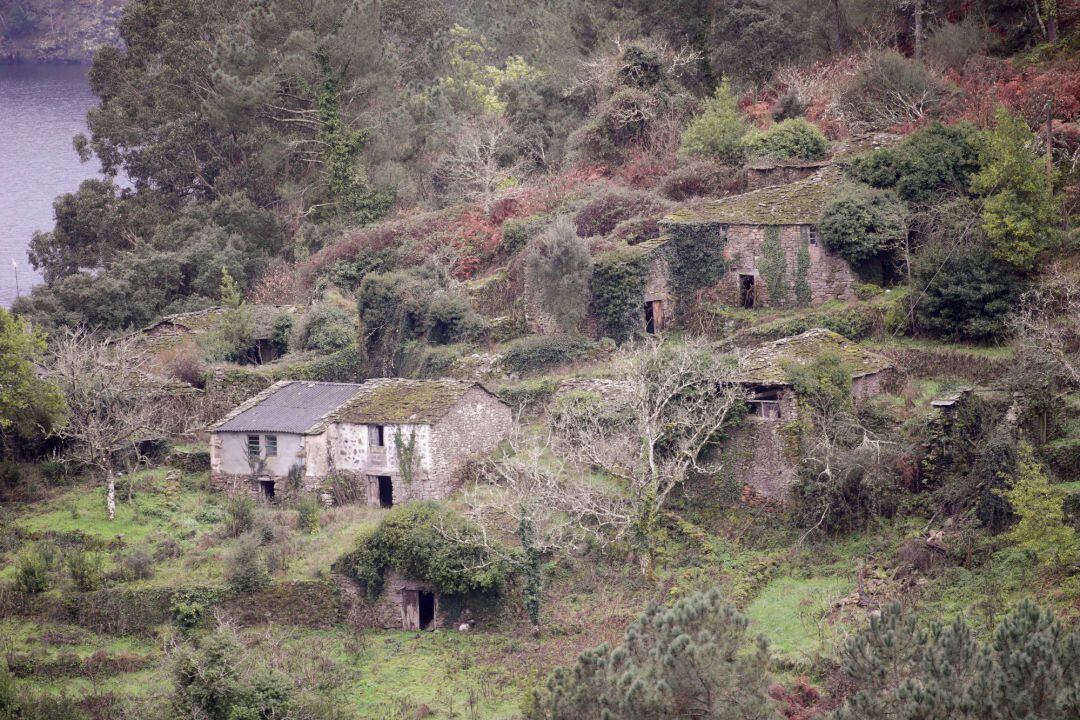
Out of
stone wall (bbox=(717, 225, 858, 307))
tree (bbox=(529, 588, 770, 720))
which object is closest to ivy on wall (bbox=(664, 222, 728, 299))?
stone wall (bbox=(717, 225, 858, 307))

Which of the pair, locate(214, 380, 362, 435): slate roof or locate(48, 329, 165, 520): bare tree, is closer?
locate(48, 329, 165, 520): bare tree

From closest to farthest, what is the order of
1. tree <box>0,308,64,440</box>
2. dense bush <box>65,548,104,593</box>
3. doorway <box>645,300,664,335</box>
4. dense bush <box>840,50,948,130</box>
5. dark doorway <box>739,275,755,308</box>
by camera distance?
1. dense bush <box>65,548,104,593</box>
2. tree <box>0,308,64,440</box>
3. dark doorway <box>739,275,755,308</box>
4. doorway <box>645,300,664,335</box>
5. dense bush <box>840,50,948,130</box>

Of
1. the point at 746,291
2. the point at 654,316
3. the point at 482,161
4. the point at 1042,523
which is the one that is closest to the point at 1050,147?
the point at 746,291

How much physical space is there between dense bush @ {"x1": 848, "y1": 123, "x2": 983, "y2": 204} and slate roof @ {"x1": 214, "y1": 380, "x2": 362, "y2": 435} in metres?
17.8

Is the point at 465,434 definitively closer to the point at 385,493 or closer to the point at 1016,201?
the point at 385,493

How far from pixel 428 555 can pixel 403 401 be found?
24.0 ft

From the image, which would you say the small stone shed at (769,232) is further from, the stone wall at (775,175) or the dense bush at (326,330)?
the dense bush at (326,330)

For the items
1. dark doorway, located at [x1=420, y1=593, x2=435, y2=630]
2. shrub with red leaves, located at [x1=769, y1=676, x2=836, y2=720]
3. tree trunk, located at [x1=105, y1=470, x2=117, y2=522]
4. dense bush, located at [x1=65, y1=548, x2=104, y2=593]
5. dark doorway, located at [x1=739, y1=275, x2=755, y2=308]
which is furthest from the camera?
dark doorway, located at [x1=739, y1=275, x2=755, y2=308]

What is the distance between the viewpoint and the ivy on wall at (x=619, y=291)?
44375 millimetres

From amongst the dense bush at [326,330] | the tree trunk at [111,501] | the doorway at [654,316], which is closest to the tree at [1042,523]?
the doorway at [654,316]

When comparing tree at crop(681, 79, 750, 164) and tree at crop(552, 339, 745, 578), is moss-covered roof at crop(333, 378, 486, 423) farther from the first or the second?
tree at crop(681, 79, 750, 164)

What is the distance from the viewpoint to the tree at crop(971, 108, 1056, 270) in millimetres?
37406

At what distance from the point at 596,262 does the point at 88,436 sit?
1668 cm

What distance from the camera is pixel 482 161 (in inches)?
2349
